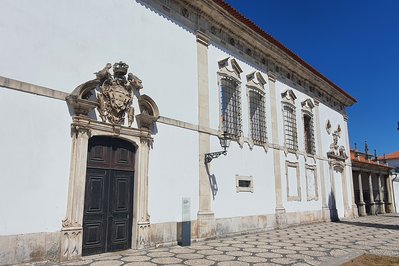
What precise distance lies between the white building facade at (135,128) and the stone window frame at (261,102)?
0.04 metres

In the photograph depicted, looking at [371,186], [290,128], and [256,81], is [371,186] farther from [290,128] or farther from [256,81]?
[256,81]

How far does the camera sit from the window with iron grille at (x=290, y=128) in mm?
12473

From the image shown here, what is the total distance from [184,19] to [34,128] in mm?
5204

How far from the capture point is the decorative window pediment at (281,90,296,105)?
12586 millimetres

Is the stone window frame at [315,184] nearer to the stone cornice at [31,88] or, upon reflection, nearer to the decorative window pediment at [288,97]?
the decorative window pediment at [288,97]

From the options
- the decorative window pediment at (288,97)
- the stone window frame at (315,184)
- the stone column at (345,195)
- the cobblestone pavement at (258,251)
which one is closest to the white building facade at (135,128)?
the decorative window pediment at (288,97)

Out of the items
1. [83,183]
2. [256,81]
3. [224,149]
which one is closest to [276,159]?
[256,81]

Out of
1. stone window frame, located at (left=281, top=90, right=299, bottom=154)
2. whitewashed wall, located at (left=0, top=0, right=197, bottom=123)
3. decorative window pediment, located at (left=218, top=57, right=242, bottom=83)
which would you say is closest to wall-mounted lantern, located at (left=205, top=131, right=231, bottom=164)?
whitewashed wall, located at (left=0, top=0, right=197, bottom=123)

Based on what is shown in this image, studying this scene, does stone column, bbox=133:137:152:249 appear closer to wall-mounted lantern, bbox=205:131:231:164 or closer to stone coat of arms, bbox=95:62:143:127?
stone coat of arms, bbox=95:62:143:127

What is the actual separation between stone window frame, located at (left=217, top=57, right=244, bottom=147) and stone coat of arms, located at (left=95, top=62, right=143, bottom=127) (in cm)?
338

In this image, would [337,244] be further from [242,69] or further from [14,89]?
[14,89]

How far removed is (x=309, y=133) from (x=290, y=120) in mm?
2063

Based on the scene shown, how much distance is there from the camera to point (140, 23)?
7.53 m

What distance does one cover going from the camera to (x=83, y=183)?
5.88 metres
